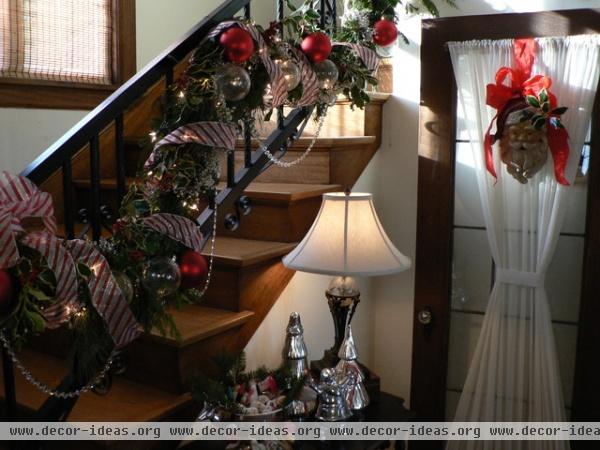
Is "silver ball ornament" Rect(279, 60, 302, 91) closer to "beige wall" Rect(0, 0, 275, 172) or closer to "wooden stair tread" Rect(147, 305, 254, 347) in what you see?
"wooden stair tread" Rect(147, 305, 254, 347)

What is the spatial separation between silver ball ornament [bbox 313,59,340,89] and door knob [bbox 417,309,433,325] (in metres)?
1.12

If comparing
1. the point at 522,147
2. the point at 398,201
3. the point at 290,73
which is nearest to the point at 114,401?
the point at 290,73

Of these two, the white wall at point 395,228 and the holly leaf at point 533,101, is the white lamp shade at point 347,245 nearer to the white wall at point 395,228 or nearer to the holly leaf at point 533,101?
the white wall at point 395,228

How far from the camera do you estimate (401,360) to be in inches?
112

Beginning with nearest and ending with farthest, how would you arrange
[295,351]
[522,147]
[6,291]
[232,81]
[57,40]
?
[6,291] < [232,81] < [295,351] < [522,147] < [57,40]

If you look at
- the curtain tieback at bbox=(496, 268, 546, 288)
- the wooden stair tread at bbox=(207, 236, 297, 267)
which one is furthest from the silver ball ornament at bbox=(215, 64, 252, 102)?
the curtain tieback at bbox=(496, 268, 546, 288)

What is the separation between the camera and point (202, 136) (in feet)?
5.21

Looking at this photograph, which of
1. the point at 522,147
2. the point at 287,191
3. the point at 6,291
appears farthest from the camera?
the point at 522,147

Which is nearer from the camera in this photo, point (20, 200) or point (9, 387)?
point (20, 200)

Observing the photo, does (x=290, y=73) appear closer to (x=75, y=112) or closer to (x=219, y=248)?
(x=219, y=248)

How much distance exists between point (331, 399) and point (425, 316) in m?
0.93

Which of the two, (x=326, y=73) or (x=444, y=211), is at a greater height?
(x=326, y=73)

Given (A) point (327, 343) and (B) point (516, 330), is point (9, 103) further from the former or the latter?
(B) point (516, 330)

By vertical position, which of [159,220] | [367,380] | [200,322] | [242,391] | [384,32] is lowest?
[367,380]
